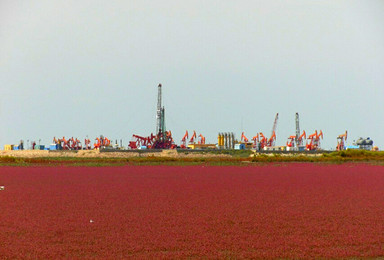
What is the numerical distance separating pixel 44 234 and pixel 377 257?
10159mm

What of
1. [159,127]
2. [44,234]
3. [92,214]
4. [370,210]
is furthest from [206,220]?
[159,127]

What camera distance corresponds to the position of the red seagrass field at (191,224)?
44.3 ft

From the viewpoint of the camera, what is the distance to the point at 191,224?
1741 cm

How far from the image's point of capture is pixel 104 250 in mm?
13484

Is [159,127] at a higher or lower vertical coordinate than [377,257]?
higher

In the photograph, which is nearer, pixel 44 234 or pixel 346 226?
pixel 44 234

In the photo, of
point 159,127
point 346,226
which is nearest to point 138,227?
point 346,226

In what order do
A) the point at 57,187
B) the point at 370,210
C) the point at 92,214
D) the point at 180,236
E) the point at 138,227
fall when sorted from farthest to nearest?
1. the point at 57,187
2. the point at 370,210
3. the point at 92,214
4. the point at 138,227
5. the point at 180,236

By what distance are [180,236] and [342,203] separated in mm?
11423

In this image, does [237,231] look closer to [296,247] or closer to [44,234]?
[296,247]

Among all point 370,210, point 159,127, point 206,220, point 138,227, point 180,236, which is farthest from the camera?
point 159,127

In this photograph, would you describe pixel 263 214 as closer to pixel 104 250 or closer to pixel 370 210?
pixel 370 210

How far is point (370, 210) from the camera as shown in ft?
68.8

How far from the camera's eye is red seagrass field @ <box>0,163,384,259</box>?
1349 centimetres
